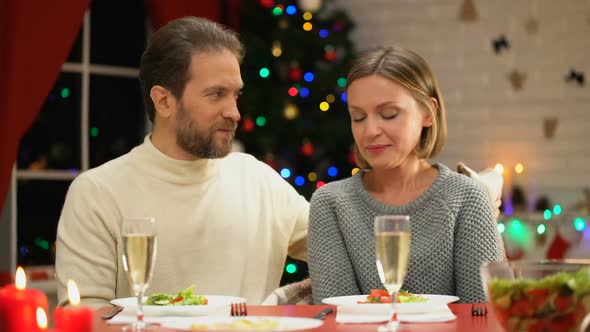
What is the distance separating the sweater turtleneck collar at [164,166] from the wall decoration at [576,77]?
10.4 ft

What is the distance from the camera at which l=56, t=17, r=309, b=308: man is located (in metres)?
2.41

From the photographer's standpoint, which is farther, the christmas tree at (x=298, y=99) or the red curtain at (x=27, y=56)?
the christmas tree at (x=298, y=99)

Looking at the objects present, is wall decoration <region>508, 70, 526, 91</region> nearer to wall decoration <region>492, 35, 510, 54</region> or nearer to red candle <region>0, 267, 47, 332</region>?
wall decoration <region>492, 35, 510, 54</region>

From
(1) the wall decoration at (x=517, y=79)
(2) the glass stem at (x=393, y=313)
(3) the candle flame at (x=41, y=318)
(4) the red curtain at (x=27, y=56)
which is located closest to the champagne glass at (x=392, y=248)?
(2) the glass stem at (x=393, y=313)

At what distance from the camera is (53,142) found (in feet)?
15.6

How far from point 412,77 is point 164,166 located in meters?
0.73

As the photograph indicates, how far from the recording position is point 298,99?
16.8 ft

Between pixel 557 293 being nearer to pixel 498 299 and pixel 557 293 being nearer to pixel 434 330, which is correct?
pixel 498 299

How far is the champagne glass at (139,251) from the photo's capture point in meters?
1.36

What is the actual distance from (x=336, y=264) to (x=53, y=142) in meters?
2.92

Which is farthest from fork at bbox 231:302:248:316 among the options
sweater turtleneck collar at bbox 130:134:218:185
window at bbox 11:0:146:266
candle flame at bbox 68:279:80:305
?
window at bbox 11:0:146:266

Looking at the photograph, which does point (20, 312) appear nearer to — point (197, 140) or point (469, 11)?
point (197, 140)

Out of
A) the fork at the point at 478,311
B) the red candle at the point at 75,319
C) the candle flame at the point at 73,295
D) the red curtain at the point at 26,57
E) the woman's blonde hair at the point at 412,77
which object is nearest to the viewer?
the red candle at the point at 75,319

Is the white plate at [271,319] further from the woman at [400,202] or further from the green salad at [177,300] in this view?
the woman at [400,202]
